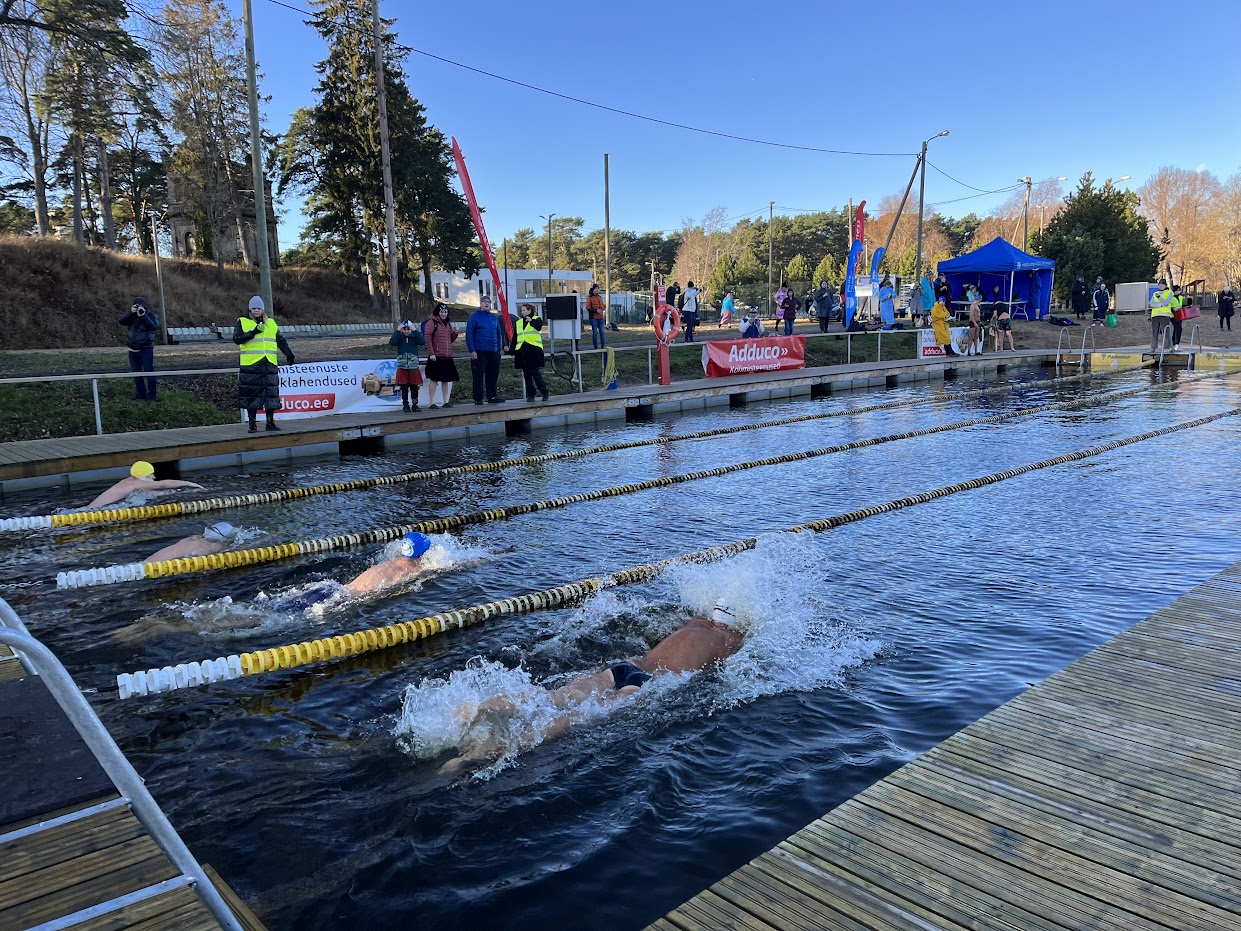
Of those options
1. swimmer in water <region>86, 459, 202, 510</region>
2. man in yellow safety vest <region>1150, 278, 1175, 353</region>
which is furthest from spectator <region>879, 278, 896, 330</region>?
swimmer in water <region>86, 459, 202, 510</region>

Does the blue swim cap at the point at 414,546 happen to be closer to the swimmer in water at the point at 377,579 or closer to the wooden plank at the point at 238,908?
the swimmer in water at the point at 377,579

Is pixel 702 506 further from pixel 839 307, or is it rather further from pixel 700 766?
pixel 839 307

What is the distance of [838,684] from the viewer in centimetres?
522

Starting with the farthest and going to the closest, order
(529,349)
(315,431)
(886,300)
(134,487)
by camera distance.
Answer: (886,300) < (529,349) < (315,431) < (134,487)

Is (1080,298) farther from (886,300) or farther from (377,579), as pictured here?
(377,579)

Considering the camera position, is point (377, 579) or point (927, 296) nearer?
point (377, 579)

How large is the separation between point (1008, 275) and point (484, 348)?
1016 inches

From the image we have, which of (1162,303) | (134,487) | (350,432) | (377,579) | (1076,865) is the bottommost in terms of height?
(377,579)

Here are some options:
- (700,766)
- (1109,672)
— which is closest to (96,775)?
(700,766)

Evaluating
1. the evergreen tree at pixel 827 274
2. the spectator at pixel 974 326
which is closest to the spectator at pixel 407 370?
the spectator at pixel 974 326

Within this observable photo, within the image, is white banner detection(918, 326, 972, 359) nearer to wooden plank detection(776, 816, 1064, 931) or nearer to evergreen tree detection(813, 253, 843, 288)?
wooden plank detection(776, 816, 1064, 931)

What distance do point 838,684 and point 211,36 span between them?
46.3 meters

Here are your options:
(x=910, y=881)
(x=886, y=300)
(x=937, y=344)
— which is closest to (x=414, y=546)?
(x=910, y=881)

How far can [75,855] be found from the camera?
8.76 feet
